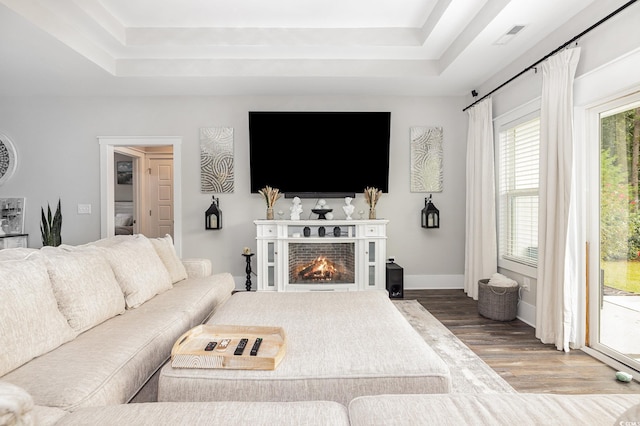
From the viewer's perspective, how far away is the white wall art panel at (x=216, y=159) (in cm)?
480

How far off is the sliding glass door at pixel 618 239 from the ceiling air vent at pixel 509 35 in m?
0.93

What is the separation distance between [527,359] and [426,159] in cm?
281

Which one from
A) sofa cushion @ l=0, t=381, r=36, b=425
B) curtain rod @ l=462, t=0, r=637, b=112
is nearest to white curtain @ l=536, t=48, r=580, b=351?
curtain rod @ l=462, t=0, r=637, b=112

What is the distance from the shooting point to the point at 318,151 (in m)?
4.70

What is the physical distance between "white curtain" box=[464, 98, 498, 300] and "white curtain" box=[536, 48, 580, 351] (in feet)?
3.32

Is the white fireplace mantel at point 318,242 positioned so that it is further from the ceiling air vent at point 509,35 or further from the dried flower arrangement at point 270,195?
the ceiling air vent at point 509,35

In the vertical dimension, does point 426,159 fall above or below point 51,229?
above

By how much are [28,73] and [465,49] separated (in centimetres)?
439

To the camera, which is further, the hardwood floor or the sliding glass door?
the sliding glass door

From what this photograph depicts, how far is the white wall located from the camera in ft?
15.6

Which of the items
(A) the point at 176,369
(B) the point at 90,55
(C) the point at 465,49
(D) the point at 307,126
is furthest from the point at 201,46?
(A) the point at 176,369

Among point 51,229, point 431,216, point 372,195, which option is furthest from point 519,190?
point 51,229

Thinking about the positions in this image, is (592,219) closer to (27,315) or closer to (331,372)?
(331,372)

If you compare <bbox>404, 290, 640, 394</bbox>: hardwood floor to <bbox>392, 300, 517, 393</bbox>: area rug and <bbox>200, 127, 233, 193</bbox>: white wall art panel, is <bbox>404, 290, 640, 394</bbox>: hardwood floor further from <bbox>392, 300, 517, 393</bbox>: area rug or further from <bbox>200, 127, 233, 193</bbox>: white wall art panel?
<bbox>200, 127, 233, 193</bbox>: white wall art panel
